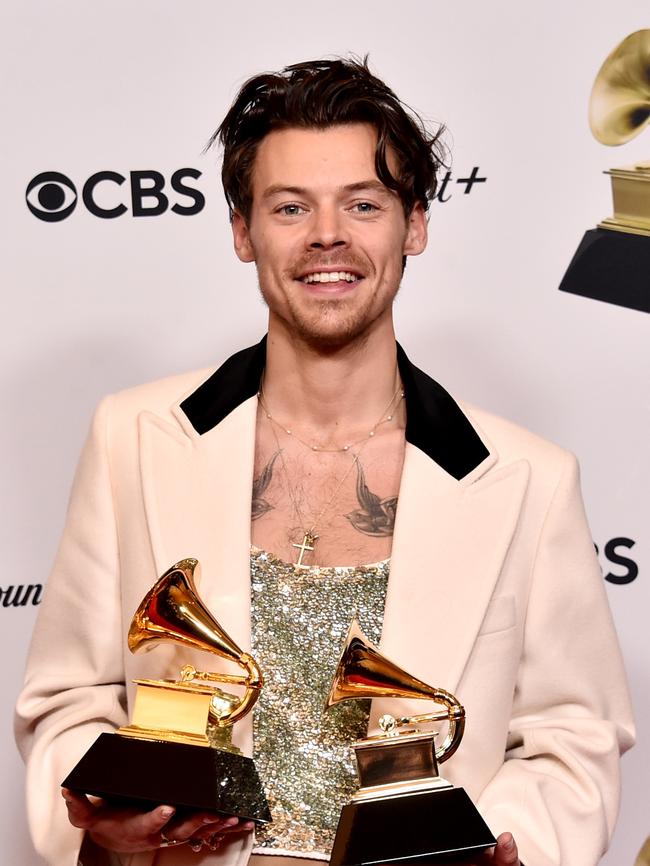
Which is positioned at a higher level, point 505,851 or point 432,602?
point 432,602

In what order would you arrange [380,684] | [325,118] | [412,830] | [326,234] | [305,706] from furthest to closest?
[325,118] < [326,234] < [305,706] < [380,684] < [412,830]

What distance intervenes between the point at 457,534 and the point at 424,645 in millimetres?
204

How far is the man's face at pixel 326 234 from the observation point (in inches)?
96.8

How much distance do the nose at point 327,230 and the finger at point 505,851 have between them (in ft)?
3.17

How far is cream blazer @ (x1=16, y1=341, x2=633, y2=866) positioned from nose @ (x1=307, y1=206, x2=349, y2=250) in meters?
0.31

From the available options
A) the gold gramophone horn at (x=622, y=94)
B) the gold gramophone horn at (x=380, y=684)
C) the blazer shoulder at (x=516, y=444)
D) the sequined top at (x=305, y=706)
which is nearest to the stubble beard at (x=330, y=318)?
the blazer shoulder at (x=516, y=444)

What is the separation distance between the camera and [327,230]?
244 centimetres

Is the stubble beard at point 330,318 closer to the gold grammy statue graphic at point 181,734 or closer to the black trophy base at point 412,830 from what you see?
the gold grammy statue graphic at point 181,734

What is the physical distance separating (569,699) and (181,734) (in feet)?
2.32

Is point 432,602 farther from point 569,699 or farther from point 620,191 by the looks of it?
point 620,191

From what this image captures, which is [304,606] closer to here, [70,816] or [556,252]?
[70,816]

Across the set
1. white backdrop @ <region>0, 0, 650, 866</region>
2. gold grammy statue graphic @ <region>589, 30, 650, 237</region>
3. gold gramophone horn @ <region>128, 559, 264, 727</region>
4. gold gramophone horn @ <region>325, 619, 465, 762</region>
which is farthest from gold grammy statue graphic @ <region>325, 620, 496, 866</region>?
gold grammy statue graphic @ <region>589, 30, 650, 237</region>

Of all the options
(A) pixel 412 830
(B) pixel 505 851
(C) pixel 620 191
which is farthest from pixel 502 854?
(C) pixel 620 191

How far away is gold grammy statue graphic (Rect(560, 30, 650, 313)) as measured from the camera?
3115mm
